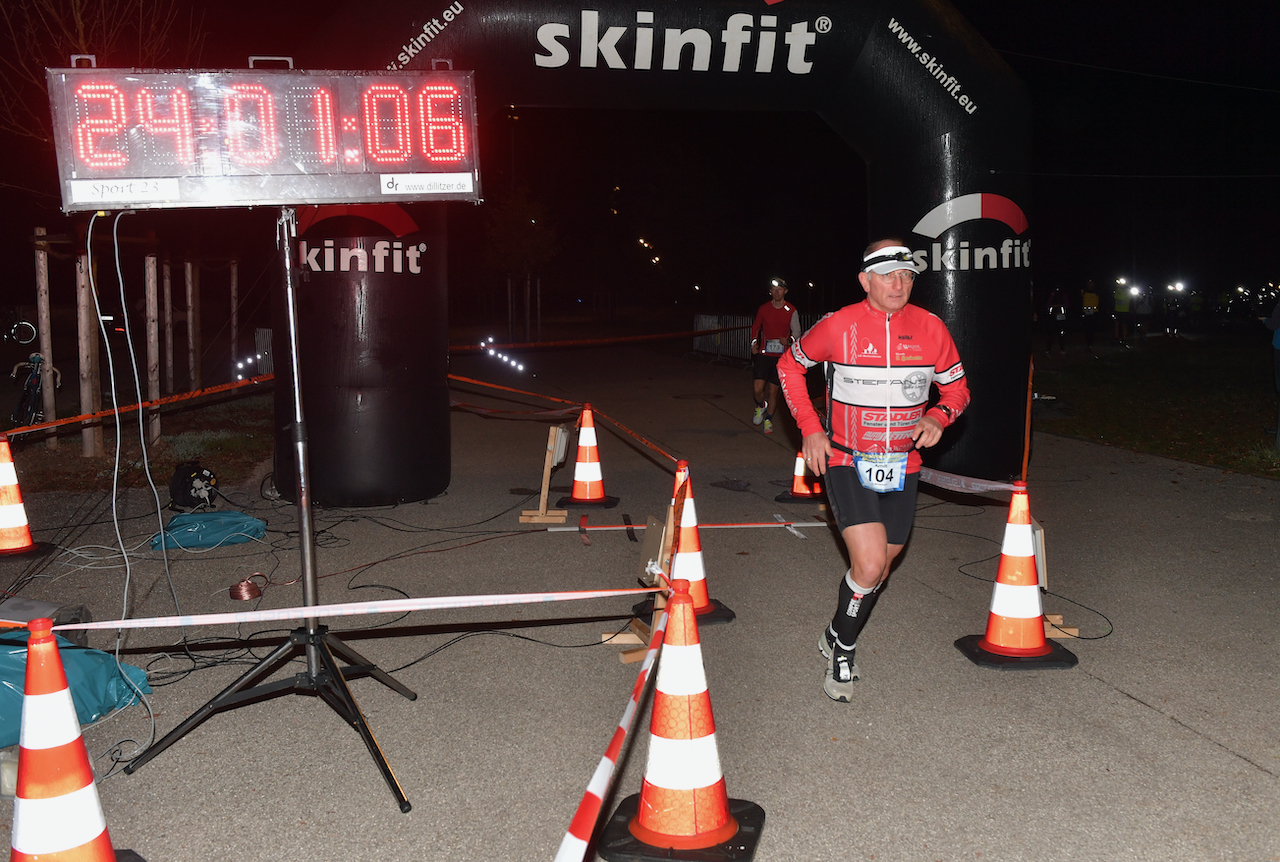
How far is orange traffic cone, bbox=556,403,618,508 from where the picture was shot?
30.7 feet

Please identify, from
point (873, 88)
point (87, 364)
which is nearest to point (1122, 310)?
point (873, 88)

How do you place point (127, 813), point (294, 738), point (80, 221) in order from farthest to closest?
point (80, 221) → point (294, 738) → point (127, 813)

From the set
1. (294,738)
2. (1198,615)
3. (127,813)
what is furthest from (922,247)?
(127,813)

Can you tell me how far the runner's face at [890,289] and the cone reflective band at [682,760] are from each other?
6.58ft

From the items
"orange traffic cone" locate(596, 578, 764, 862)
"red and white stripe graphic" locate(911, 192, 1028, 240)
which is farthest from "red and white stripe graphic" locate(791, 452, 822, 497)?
"orange traffic cone" locate(596, 578, 764, 862)

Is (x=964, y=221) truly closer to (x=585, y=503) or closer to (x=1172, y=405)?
(x=585, y=503)

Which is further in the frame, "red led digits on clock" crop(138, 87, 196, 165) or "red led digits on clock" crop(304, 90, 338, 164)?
"red led digits on clock" crop(304, 90, 338, 164)

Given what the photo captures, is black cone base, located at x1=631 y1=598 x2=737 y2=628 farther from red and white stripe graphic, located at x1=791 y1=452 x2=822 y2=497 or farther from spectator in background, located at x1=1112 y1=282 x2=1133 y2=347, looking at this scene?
spectator in background, located at x1=1112 y1=282 x2=1133 y2=347

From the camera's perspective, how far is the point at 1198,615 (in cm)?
609

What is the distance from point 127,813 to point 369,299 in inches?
231

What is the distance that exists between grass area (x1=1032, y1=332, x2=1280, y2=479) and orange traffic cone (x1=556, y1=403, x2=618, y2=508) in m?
6.81

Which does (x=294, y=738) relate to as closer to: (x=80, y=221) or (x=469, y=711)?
(x=469, y=711)

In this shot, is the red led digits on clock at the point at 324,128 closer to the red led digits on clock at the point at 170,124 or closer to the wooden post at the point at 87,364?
the red led digits on clock at the point at 170,124

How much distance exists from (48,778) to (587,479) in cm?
649
